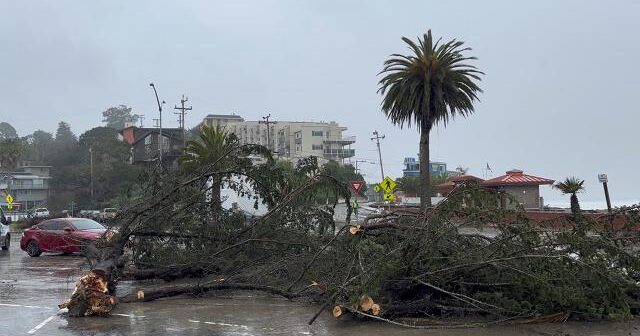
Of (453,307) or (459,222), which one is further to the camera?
(459,222)

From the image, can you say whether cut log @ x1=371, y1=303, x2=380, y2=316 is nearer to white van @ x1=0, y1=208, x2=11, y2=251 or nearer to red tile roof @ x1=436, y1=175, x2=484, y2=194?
red tile roof @ x1=436, y1=175, x2=484, y2=194

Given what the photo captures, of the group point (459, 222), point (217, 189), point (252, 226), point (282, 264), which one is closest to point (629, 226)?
point (459, 222)

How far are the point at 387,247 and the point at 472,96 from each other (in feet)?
60.8

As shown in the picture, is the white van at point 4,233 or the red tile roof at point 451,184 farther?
the white van at point 4,233

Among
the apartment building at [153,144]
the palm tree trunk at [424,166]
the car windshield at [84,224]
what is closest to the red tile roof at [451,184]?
the palm tree trunk at [424,166]

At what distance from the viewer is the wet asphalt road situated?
8828 mm

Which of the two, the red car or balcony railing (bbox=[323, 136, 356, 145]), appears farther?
balcony railing (bbox=[323, 136, 356, 145])

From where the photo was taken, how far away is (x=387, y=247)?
9695mm

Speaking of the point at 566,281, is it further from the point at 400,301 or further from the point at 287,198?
the point at 287,198

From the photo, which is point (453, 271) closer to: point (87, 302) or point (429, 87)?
point (87, 302)

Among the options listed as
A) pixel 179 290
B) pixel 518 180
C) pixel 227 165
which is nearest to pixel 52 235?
A: pixel 227 165

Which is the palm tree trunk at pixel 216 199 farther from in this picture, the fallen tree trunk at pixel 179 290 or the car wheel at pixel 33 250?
the car wheel at pixel 33 250

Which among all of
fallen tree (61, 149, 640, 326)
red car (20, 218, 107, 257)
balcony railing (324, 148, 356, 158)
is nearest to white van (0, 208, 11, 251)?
red car (20, 218, 107, 257)

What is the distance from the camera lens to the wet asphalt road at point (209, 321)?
8828 mm
